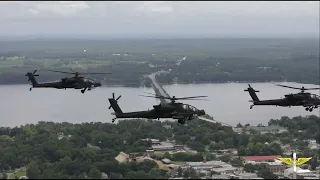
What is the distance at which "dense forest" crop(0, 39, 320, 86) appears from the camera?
1555 cm

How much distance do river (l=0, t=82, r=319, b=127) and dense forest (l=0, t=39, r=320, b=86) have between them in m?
0.95

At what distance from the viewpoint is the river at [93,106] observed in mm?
18766

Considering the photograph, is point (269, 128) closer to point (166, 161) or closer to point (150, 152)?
point (150, 152)

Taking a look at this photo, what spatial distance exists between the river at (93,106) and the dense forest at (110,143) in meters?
1.25

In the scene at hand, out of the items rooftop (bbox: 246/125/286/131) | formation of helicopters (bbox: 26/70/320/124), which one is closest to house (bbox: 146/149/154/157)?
rooftop (bbox: 246/125/286/131)

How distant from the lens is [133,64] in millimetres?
27281

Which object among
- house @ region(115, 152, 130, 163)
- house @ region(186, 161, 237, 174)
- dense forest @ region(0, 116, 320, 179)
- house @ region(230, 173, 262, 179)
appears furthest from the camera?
house @ region(115, 152, 130, 163)

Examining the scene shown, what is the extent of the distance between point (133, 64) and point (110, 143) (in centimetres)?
1144

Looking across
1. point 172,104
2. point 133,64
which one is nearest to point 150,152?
point 172,104

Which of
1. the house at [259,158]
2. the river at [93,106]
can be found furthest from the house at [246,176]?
the river at [93,106]

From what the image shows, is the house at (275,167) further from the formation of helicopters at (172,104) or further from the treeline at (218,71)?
the treeline at (218,71)

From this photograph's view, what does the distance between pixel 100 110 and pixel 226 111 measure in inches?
218

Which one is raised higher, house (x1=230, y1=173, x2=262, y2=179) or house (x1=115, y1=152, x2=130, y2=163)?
house (x1=115, y1=152, x2=130, y2=163)

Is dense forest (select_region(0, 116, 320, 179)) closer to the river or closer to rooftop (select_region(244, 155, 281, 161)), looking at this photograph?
rooftop (select_region(244, 155, 281, 161))
